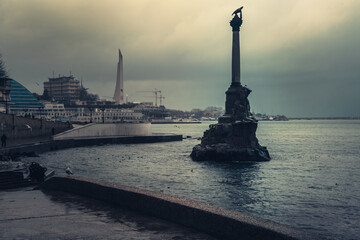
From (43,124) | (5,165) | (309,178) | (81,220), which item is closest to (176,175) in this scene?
(309,178)

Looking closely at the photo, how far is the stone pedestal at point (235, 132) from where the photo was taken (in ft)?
136

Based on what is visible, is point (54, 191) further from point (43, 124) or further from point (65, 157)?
point (43, 124)

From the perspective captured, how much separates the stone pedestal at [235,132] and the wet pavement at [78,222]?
1259 inches

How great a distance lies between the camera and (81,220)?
329 inches

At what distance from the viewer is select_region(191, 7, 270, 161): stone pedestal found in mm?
41469

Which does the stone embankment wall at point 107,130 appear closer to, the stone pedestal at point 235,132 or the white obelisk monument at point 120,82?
the stone pedestal at point 235,132

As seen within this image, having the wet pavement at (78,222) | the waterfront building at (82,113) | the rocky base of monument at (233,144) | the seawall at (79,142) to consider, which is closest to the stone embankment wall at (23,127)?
the seawall at (79,142)

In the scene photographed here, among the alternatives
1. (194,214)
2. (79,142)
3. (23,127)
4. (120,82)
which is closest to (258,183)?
(194,214)

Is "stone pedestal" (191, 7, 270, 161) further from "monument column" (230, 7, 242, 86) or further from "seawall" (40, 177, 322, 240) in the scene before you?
"seawall" (40, 177, 322, 240)

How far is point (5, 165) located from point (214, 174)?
62.1 ft

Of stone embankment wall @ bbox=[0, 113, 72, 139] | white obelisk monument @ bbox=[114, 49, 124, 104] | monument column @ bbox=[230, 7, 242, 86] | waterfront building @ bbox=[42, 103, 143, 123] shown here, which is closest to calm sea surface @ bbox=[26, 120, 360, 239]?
stone embankment wall @ bbox=[0, 113, 72, 139]

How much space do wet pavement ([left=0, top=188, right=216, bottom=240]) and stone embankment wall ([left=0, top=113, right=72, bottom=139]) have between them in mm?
37547

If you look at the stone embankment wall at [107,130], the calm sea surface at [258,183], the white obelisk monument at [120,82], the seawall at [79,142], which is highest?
the white obelisk monument at [120,82]

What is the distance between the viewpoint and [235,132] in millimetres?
41500
